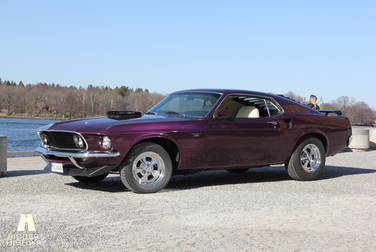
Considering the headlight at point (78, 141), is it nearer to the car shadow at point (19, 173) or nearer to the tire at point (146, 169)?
the tire at point (146, 169)

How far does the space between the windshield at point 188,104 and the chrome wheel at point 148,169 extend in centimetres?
105

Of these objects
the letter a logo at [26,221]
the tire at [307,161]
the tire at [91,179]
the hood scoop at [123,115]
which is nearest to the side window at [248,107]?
the tire at [307,161]

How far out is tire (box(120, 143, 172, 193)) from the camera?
6.41m

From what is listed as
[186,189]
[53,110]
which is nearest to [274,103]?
[186,189]

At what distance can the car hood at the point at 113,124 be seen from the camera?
20.6 feet

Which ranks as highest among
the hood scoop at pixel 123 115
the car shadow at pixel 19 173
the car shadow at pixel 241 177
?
the hood scoop at pixel 123 115

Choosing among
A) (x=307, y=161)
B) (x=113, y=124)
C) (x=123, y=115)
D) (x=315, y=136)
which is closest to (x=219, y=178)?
(x=307, y=161)

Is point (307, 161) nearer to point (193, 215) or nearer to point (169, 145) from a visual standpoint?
point (169, 145)

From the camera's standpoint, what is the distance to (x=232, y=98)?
7836 millimetres

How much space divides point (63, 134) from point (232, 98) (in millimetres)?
3026

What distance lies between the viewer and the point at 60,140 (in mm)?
6605

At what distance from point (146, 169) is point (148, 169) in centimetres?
3

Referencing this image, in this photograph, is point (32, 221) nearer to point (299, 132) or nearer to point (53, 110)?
point (299, 132)

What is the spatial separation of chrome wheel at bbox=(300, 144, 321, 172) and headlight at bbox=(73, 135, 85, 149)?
13.8ft
